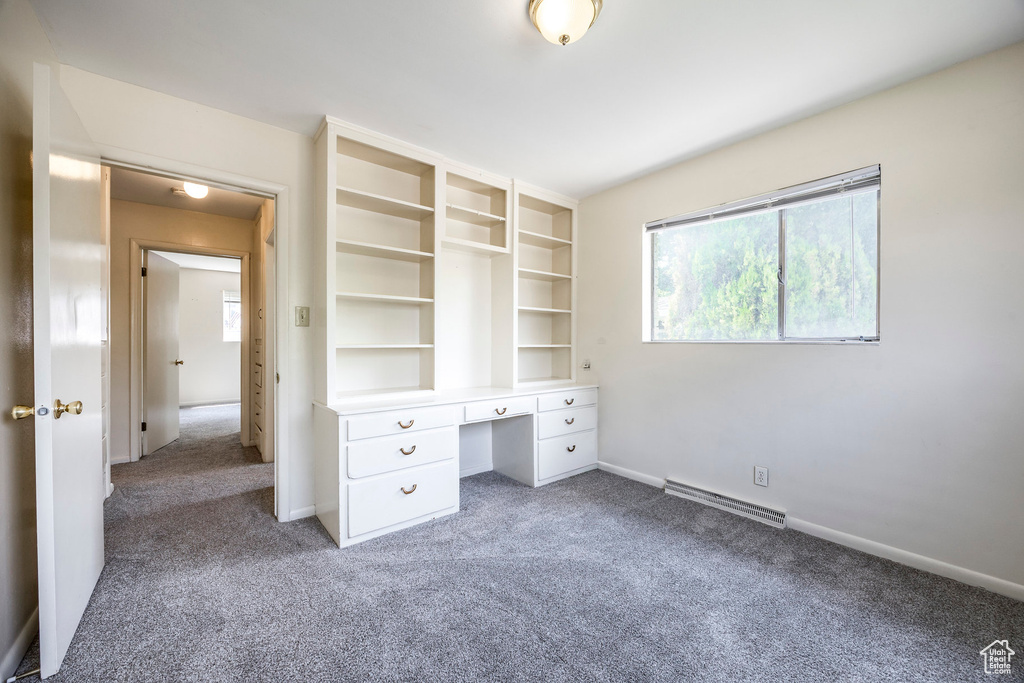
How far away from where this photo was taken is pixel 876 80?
1975 mm

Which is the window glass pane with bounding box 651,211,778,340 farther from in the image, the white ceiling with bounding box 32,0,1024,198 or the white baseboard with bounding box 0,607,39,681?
the white baseboard with bounding box 0,607,39,681

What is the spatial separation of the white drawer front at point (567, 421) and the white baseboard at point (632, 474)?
361 mm

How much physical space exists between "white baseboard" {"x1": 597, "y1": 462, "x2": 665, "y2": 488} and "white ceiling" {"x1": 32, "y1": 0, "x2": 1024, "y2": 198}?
8.11ft

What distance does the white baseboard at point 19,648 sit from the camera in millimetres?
1271

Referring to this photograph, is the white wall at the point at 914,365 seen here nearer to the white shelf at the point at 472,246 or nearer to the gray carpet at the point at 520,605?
the gray carpet at the point at 520,605

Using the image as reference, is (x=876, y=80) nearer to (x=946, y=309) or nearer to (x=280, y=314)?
(x=946, y=309)

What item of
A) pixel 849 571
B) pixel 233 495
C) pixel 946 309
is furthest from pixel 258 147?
pixel 849 571

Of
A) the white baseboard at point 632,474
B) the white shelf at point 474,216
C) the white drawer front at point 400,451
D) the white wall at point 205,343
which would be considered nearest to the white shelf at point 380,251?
the white shelf at point 474,216

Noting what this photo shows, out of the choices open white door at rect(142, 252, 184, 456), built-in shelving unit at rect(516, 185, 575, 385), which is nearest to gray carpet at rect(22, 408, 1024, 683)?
built-in shelving unit at rect(516, 185, 575, 385)

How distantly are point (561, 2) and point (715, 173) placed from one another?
177 cm

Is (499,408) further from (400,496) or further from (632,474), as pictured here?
(632,474)

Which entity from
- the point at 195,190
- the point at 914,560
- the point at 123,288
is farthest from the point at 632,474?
the point at 123,288

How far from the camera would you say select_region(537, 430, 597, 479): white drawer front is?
3117 mm

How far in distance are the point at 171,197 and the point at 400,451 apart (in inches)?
132
